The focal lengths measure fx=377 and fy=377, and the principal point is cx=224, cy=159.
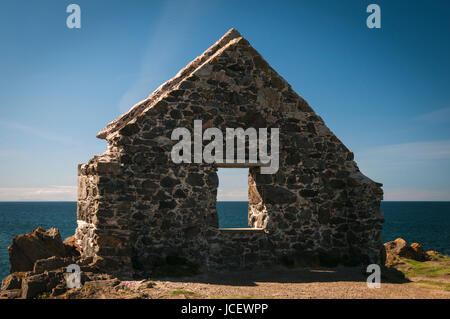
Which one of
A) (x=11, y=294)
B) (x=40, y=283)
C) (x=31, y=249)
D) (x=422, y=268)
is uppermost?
(x=31, y=249)

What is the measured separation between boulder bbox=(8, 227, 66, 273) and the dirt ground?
2.61m

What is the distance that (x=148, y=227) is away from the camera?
871 cm

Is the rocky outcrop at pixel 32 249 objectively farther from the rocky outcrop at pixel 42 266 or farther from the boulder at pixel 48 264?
the boulder at pixel 48 264

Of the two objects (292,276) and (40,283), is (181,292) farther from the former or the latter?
(292,276)

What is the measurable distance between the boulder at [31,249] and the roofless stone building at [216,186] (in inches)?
23.5

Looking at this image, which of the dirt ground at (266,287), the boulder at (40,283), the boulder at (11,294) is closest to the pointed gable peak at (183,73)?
the boulder at (40,283)

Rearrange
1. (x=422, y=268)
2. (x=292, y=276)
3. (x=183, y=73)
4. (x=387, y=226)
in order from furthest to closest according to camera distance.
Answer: (x=387, y=226)
(x=183, y=73)
(x=422, y=268)
(x=292, y=276)

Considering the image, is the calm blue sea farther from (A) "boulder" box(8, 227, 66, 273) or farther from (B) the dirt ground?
(B) the dirt ground

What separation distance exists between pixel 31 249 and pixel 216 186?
454cm

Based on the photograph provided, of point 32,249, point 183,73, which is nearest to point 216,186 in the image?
point 183,73

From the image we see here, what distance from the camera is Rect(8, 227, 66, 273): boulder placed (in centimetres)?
859

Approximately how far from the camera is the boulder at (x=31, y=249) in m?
8.59

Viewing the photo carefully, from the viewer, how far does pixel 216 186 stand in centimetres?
918

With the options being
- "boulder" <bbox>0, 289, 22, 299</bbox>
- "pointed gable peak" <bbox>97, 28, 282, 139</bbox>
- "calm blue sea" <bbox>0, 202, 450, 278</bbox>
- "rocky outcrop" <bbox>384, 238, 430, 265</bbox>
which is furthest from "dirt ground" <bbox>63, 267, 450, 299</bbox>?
"calm blue sea" <bbox>0, 202, 450, 278</bbox>
